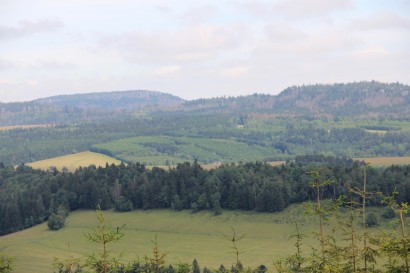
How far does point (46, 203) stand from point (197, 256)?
68.7 m

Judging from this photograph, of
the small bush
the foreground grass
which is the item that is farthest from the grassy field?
the small bush

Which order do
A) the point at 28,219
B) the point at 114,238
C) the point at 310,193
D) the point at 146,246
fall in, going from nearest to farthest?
the point at 114,238, the point at 146,246, the point at 310,193, the point at 28,219

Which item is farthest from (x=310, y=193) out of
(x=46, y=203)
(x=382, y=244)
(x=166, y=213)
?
(x=382, y=244)

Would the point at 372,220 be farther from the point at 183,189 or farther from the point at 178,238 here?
the point at 183,189

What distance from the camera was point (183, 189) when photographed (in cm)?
16275

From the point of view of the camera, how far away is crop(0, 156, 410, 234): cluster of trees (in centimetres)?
14521

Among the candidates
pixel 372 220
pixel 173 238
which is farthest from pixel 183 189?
pixel 372 220

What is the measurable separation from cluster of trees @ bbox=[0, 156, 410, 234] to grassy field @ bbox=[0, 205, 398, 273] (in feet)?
11.9

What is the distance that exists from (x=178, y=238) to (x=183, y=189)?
25.3 meters

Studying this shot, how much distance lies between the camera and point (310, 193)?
14925 centimetres

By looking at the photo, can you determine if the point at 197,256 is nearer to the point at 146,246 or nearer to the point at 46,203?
the point at 146,246

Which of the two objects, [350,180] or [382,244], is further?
[350,180]

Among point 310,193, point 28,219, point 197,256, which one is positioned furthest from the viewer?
point 28,219

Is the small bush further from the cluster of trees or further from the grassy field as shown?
the grassy field
